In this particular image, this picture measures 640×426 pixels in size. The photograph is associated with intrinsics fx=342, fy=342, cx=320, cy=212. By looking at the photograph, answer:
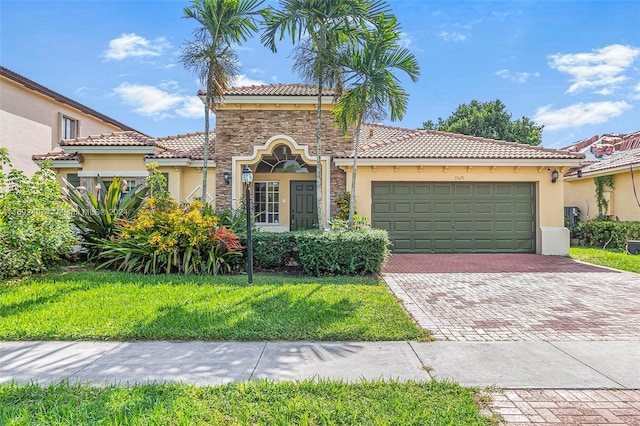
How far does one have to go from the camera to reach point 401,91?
9.76m

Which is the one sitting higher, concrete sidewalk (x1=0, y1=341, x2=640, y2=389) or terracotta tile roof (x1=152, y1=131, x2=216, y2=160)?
terracotta tile roof (x1=152, y1=131, x2=216, y2=160)

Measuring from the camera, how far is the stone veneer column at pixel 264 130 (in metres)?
13.7

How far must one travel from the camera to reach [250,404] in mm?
3045

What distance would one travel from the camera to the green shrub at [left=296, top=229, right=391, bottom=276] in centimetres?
859

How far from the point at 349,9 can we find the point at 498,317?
27.5 ft

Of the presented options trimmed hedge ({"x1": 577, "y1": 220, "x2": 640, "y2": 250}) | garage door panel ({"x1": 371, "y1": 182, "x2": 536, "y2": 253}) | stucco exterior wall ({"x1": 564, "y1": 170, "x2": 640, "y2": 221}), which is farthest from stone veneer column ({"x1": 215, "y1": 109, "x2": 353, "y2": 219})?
stucco exterior wall ({"x1": 564, "y1": 170, "x2": 640, "y2": 221})

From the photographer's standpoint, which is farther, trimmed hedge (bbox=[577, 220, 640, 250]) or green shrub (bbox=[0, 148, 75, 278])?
trimmed hedge (bbox=[577, 220, 640, 250])

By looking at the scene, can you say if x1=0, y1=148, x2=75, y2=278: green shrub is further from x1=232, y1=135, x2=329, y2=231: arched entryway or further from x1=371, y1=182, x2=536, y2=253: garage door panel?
x1=371, y1=182, x2=536, y2=253: garage door panel

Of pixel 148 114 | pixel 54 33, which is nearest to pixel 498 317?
pixel 54 33

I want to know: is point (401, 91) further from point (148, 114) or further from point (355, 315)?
point (148, 114)

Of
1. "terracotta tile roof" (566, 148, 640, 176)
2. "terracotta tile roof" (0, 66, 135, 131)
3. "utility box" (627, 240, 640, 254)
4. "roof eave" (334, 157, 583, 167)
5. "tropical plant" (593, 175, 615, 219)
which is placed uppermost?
"terracotta tile roof" (0, 66, 135, 131)

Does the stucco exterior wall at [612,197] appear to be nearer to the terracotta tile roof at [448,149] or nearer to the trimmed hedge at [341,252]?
the terracotta tile roof at [448,149]

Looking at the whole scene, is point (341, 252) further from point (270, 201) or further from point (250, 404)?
point (270, 201)

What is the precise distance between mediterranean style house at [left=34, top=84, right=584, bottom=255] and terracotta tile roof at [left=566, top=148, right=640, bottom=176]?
147 inches
